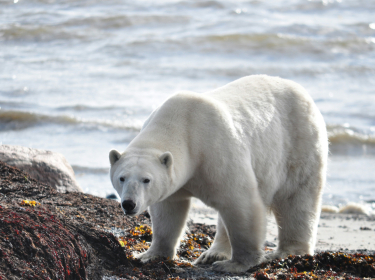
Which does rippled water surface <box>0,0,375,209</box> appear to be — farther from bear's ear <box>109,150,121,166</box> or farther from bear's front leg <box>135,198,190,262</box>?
bear's ear <box>109,150,121,166</box>

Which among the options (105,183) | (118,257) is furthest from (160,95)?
(118,257)

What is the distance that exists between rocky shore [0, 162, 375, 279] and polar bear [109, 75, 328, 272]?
38 centimetres

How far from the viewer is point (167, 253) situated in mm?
5008

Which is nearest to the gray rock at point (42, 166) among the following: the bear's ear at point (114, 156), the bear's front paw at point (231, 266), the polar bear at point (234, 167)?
the polar bear at point (234, 167)

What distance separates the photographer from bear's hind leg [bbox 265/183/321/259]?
5.27 metres

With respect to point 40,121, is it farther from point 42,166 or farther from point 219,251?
point 219,251

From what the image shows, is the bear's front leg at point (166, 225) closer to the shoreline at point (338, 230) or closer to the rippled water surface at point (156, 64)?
the shoreline at point (338, 230)

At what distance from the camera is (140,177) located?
3.98 m

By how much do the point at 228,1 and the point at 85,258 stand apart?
2427 centimetres

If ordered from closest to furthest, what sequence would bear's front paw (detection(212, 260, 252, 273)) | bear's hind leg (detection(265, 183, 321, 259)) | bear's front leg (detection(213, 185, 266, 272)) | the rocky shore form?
the rocky shore
bear's front leg (detection(213, 185, 266, 272))
bear's front paw (detection(212, 260, 252, 273))
bear's hind leg (detection(265, 183, 321, 259))

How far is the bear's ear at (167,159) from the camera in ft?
13.4

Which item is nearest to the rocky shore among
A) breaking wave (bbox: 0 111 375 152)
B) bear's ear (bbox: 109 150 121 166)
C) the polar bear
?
the polar bear

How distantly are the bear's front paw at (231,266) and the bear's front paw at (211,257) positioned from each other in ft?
0.90

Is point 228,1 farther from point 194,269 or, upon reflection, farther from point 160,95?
point 194,269
